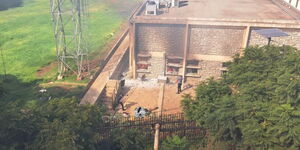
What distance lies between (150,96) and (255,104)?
10.8 m

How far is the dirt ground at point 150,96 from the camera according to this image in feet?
67.4

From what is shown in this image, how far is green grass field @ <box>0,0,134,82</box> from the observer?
90.2 feet

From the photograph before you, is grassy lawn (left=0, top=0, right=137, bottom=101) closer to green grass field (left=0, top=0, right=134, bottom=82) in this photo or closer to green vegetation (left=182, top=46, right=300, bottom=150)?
green grass field (left=0, top=0, right=134, bottom=82)

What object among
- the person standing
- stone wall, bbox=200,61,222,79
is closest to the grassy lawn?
the person standing

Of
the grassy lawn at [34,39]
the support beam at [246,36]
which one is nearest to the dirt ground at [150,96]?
the grassy lawn at [34,39]

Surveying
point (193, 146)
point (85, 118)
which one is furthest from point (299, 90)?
point (85, 118)

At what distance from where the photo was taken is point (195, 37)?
76.5 feet

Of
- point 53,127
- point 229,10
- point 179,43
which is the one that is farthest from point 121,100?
point 229,10

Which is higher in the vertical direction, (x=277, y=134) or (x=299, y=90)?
(x=299, y=90)

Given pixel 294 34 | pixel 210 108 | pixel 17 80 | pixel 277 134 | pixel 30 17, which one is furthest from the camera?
pixel 30 17

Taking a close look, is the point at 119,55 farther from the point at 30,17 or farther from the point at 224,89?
the point at 30,17

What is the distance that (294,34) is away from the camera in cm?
2206

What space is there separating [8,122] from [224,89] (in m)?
10.7

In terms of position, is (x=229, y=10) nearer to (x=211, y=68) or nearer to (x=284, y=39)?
(x=284, y=39)
